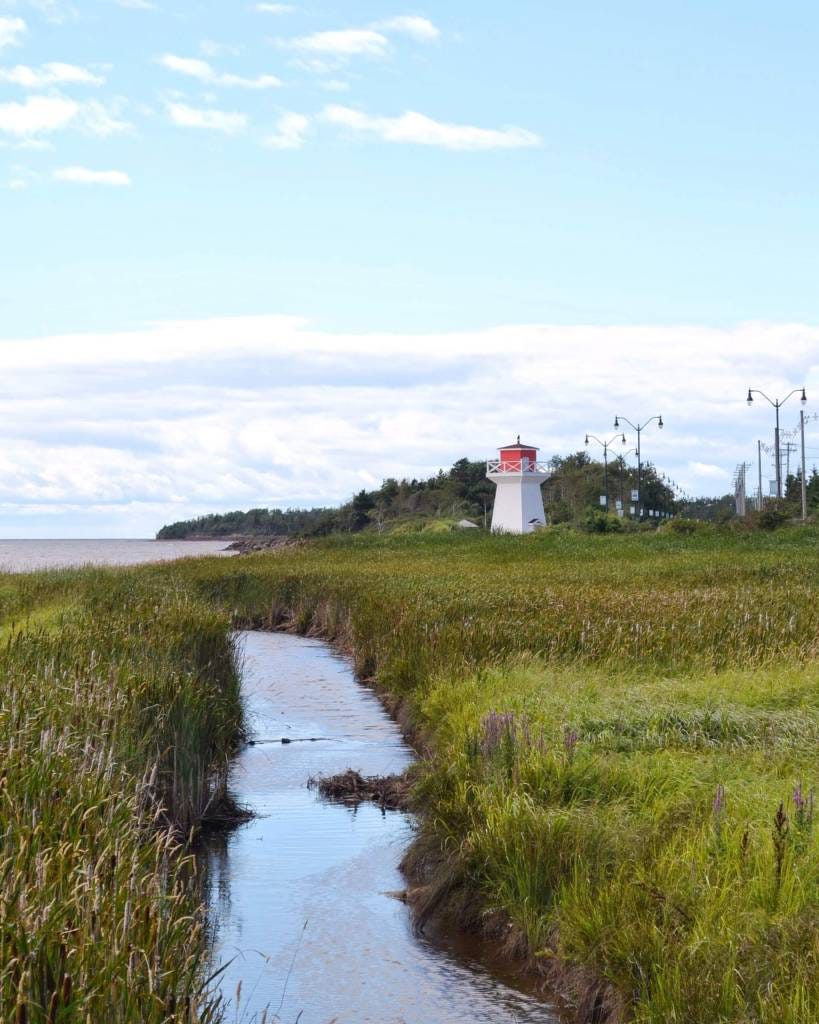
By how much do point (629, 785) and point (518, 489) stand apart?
69.8 m

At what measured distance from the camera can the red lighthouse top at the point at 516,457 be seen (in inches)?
3108

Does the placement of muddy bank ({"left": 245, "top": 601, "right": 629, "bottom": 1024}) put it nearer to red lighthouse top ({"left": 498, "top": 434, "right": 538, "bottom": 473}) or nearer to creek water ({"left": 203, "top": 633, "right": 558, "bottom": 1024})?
creek water ({"left": 203, "top": 633, "right": 558, "bottom": 1024})

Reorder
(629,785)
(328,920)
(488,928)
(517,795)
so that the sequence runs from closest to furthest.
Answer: (488,928), (517,795), (328,920), (629,785)

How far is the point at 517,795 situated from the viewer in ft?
29.1

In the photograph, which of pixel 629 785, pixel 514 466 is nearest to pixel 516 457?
pixel 514 466

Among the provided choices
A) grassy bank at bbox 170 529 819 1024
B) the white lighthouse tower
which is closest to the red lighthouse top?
the white lighthouse tower

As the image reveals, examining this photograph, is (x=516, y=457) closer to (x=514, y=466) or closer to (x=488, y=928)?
(x=514, y=466)

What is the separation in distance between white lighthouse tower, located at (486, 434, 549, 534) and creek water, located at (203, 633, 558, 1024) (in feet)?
→ 207

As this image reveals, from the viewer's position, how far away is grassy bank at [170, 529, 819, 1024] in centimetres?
628

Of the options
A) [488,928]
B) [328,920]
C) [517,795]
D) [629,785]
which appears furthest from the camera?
A: [629,785]

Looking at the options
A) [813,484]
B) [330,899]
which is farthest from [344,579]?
[813,484]

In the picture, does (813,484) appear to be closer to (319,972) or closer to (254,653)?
(254,653)

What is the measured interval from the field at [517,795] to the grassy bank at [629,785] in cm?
2

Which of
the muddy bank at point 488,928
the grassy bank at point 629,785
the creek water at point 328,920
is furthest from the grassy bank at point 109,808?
the grassy bank at point 629,785
